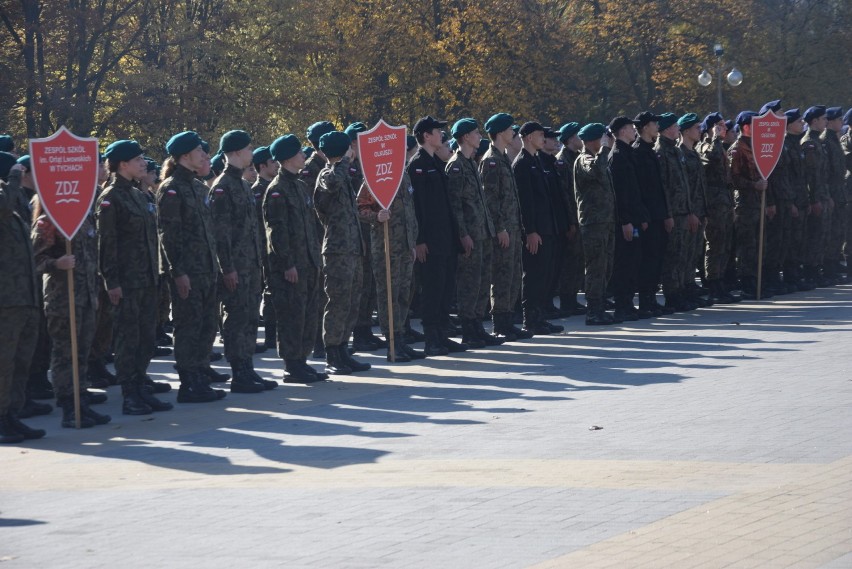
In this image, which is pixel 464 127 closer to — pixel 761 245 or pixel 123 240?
pixel 123 240

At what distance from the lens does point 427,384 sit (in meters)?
12.6

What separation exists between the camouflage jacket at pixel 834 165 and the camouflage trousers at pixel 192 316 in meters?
11.4

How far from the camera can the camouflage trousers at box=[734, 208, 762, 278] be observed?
19281mm

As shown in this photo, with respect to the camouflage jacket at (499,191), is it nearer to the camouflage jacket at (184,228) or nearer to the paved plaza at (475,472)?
the paved plaza at (475,472)

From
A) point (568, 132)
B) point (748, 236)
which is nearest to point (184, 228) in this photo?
point (568, 132)

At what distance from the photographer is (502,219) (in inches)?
603

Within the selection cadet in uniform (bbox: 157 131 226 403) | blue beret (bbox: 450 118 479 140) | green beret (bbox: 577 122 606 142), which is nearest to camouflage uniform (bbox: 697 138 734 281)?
green beret (bbox: 577 122 606 142)

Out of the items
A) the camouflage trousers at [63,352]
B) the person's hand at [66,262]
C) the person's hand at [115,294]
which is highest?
the person's hand at [66,262]

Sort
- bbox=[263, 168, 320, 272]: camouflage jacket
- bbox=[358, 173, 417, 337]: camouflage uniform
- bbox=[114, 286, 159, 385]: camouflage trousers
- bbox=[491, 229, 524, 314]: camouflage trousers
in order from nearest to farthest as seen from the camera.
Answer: bbox=[114, 286, 159, 385]: camouflage trousers → bbox=[263, 168, 320, 272]: camouflage jacket → bbox=[358, 173, 417, 337]: camouflage uniform → bbox=[491, 229, 524, 314]: camouflage trousers

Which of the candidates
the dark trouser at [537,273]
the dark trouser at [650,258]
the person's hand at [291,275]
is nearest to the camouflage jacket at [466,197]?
the dark trouser at [537,273]

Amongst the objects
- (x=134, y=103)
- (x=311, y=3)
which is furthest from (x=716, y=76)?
(x=134, y=103)

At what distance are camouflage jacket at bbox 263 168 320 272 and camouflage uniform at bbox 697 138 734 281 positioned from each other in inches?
292

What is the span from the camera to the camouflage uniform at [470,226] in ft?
48.2

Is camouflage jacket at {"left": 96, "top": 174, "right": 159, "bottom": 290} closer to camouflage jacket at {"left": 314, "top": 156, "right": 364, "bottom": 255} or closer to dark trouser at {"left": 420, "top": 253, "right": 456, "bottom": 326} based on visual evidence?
camouflage jacket at {"left": 314, "top": 156, "right": 364, "bottom": 255}
